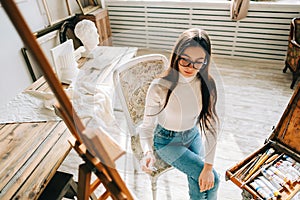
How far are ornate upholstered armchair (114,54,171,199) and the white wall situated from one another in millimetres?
1194

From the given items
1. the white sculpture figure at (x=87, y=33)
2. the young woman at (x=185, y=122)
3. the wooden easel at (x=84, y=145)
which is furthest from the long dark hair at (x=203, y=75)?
the white sculpture figure at (x=87, y=33)

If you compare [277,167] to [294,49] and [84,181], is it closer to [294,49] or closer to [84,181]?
[84,181]

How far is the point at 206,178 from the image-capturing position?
1.12 m

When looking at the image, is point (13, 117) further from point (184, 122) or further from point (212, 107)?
point (212, 107)

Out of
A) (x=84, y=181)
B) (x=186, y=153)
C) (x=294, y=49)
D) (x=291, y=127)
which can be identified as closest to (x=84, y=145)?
(x=84, y=181)

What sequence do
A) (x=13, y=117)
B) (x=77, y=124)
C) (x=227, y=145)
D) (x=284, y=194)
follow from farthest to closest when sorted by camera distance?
(x=227, y=145)
(x=13, y=117)
(x=284, y=194)
(x=77, y=124)

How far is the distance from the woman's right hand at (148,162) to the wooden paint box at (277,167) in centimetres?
37

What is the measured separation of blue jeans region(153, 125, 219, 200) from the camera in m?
1.17

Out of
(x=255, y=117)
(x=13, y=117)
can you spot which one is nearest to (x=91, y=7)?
(x=13, y=117)

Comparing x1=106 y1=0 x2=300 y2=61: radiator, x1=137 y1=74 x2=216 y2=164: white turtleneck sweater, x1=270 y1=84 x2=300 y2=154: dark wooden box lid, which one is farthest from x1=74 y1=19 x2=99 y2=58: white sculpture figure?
x1=270 y1=84 x2=300 y2=154: dark wooden box lid

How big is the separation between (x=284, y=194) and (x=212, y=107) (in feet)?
1.64

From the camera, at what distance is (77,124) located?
1.74 ft

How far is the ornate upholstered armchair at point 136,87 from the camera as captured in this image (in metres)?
1.29

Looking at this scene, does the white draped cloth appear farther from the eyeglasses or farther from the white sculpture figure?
the eyeglasses
